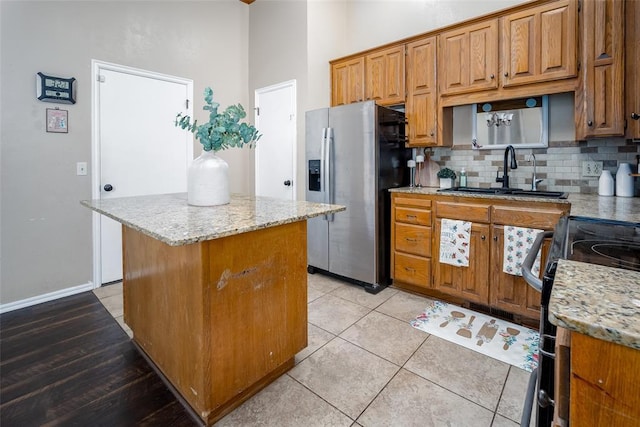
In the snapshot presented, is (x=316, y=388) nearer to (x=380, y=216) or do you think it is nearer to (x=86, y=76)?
(x=380, y=216)

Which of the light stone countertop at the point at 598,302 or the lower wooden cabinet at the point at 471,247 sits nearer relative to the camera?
the light stone countertop at the point at 598,302

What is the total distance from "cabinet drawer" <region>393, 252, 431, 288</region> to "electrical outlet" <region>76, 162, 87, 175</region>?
2.97 meters

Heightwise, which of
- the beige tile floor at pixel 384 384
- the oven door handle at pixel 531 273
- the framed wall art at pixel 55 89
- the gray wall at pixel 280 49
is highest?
the gray wall at pixel 280 49

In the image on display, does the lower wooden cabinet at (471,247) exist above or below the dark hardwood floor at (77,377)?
above

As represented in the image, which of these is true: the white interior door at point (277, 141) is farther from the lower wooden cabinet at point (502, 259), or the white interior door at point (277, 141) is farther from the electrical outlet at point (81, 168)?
the lower wooden cabinet at point (502, 259)

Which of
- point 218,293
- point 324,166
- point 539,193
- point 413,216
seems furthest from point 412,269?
point 218,293

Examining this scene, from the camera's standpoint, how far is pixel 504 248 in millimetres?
2359

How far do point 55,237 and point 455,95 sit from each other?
12.2 ft

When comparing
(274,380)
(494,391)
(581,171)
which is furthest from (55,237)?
(581,171)

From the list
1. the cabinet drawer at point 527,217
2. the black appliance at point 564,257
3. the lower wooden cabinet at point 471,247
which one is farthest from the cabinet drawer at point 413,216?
the black appliance at point 564,257

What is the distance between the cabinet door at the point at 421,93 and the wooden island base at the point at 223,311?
186 cm

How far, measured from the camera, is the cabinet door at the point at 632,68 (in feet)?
6.61

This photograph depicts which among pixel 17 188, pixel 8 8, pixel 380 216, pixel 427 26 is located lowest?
pixel 380 216

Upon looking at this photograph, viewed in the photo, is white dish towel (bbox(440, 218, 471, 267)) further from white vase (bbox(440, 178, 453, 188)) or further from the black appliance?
the black appliance
